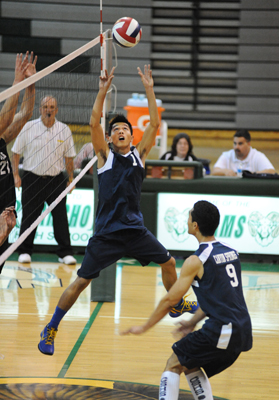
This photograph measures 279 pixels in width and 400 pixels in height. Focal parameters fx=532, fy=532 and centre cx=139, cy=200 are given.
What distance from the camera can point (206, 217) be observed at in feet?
9.64

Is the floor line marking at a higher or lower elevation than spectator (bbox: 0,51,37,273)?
lower

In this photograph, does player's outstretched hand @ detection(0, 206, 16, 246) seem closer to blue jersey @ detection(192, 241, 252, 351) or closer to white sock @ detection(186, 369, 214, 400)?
blue jersey @ detection(192, 241, 252, 351)

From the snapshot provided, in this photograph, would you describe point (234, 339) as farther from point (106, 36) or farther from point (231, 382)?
point (106, 36)

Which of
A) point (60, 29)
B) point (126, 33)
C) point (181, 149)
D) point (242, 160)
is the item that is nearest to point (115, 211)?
point (126, 33)

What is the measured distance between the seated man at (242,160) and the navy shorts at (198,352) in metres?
4.88

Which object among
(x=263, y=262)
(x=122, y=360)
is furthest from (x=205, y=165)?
(x=122, y=360)

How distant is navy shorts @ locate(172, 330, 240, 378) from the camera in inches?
111

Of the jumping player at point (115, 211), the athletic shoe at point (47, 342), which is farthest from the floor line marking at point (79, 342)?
the jumping player at point (115, 211)

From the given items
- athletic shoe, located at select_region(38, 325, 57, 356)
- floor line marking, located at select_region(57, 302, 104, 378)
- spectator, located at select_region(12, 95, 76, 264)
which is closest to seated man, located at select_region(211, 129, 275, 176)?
spectator, located at select_region(12, 95, 76, 264)

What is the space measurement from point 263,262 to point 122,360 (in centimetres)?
386

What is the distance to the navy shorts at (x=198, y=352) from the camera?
2.83m

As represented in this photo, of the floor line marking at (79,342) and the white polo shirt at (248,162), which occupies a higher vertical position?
the white polo shirt at (248,162)

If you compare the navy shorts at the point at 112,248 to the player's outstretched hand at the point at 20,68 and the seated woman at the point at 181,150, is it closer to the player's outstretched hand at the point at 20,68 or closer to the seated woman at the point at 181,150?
the player's outstretched hand at the point at 20,68

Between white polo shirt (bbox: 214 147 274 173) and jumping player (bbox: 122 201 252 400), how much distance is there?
4.92 m
